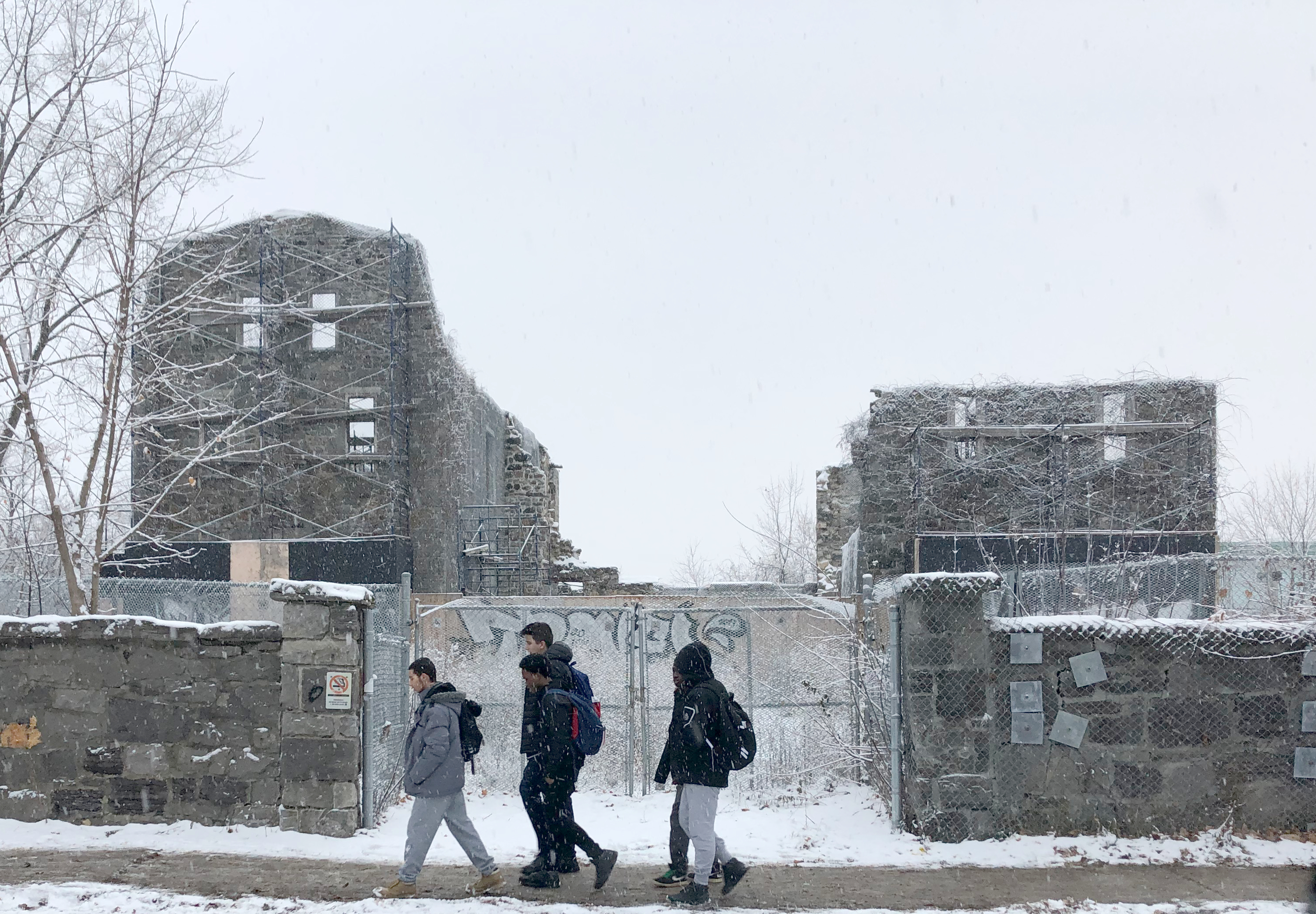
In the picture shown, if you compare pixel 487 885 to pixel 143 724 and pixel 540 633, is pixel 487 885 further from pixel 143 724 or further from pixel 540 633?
pixel 143 724

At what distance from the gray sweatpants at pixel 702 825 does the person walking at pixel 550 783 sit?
65cm

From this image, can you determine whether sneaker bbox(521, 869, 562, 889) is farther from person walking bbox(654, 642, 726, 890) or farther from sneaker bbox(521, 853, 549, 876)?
person walking bbox(654, 642, 726, 890)

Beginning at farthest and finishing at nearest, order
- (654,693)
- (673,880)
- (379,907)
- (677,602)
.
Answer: (677,602) → (654,693) → (673,880) → (379,907)

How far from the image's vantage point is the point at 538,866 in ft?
22.4

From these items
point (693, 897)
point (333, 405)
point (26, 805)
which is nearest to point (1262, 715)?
point (693, 897)

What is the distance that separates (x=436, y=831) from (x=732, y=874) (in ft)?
6.34

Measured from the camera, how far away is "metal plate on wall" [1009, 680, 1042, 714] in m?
7.84

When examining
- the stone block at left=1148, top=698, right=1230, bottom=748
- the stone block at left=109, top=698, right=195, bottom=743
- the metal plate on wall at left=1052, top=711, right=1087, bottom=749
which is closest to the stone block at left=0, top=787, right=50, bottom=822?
the stone block at left=109, top=698, right=195, bottom=743

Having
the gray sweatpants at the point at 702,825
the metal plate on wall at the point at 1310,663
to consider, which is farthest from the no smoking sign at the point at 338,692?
the metal plate on wall at the point at 1310,663

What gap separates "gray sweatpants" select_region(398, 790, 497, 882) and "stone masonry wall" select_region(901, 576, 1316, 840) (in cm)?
332

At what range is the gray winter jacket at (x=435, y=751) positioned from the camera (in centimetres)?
651

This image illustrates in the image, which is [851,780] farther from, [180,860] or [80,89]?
[80,89]

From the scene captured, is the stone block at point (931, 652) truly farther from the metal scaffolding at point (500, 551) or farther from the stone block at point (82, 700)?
the metal scaffolding at point (500, 551)

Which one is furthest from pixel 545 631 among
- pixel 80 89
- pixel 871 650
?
pixel 80 89
